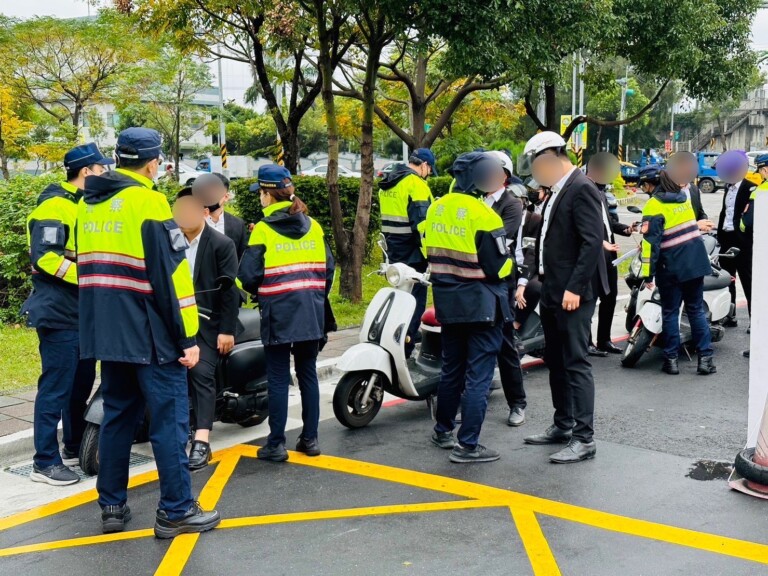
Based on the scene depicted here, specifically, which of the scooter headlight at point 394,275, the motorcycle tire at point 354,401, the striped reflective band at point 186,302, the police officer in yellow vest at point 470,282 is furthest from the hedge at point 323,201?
the striped reflective band at point 186,302

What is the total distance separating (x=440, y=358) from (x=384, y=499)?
2.07 meters

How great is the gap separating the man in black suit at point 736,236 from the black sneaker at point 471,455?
14.9ft

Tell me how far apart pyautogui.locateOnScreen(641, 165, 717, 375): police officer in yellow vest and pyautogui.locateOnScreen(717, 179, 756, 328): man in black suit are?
129 cm

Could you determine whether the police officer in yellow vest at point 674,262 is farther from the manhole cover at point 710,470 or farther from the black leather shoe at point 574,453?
the black leather shoe at point 574,453

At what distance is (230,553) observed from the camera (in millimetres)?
4309

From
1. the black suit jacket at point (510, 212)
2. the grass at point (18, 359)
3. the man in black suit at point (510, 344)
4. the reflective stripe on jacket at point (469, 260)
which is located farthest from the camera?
the grass at point (18, 359)

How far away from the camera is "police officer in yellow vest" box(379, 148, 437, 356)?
830 centimetres

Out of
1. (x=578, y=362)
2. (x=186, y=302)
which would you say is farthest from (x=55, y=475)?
(x=578, y=362)

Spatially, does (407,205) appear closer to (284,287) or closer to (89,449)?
Result: (284,287)

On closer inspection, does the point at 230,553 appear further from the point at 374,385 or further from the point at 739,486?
the point at 739,486

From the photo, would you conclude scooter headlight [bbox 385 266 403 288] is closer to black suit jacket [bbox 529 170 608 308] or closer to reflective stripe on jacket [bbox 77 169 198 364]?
black suit jacket [bbox 529 170 608 308]

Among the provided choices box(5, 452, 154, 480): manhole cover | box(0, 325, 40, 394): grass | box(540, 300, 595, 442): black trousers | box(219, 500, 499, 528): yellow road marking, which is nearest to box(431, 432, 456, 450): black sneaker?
box(540, 300, 595, 442): black trousers

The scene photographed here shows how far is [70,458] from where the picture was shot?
5.84m

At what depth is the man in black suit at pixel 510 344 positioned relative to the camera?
20.9ft
